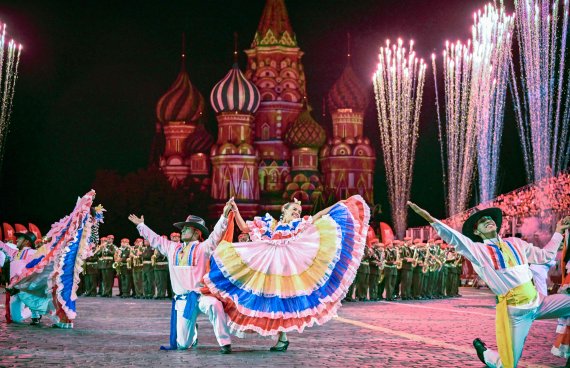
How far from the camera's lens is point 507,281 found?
968 centimetres

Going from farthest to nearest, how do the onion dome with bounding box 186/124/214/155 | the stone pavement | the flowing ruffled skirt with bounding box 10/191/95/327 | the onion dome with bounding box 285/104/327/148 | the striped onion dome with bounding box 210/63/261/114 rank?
1. the onion dome with bounding box 186/124/214/155
2. the onion dome with bounding box 285/104/327/148
3. the striped onion dome with bounding box 210/63/261/114
4. the flowing ruffled skirt with bounding box 10/191/95/327
5. the stone pavement

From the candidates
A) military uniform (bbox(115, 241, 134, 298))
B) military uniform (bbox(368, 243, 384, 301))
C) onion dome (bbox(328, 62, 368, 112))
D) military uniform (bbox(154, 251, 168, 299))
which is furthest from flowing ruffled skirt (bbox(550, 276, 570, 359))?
onion dome (bbox(328, 62, 368, 112))

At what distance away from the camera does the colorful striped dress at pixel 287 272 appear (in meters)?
11.6

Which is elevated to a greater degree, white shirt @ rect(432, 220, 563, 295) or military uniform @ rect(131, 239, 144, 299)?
military uniform @ rect(131, 239, 144, 299)

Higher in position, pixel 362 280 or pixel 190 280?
pixel 362 280

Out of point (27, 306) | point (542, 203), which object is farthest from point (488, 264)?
point (542, 203)

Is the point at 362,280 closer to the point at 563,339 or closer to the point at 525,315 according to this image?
the point at 563,339

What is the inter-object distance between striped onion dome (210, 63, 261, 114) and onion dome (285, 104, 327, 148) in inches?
129

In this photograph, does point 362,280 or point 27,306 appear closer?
point 27,306

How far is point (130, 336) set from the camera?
14.0 m

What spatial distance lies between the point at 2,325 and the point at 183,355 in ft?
17.6

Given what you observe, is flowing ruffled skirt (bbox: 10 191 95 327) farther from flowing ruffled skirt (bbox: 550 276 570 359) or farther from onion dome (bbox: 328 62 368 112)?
onion dome (bbox: 328 62 368 112)

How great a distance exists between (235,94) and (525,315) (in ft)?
208

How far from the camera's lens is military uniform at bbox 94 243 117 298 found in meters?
28.2
